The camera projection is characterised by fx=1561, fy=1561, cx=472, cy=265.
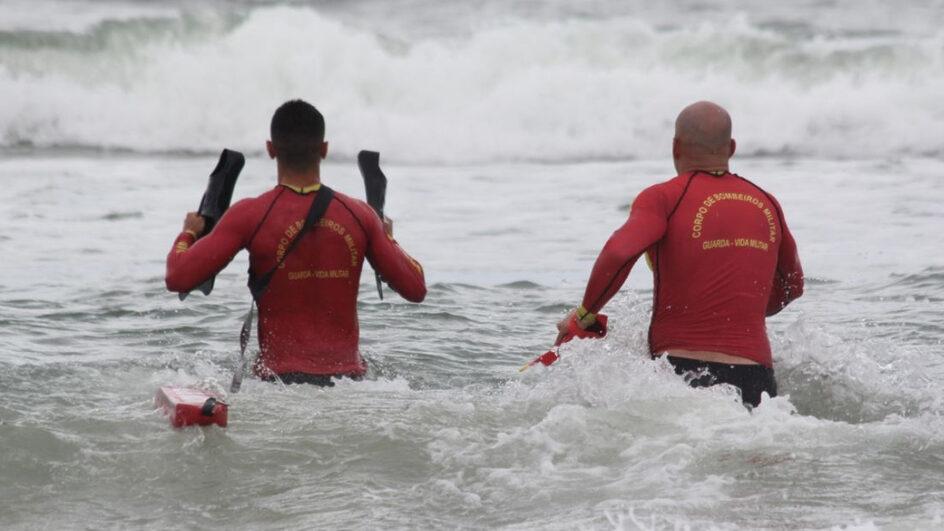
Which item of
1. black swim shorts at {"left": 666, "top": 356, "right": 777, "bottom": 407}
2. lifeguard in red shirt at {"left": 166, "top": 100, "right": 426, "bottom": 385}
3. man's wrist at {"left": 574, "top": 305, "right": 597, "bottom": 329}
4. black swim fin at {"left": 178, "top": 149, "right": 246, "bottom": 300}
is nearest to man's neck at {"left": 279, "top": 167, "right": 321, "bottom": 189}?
lifeguard in red shirt at {"left": 166, "top": 100, "right": 426, "bottom": 385}

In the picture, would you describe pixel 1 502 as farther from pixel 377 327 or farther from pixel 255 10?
pixel 255 10

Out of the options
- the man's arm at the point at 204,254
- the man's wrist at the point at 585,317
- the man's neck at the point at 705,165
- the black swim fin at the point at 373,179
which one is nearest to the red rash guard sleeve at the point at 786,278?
the man's neck at the point at 705,165

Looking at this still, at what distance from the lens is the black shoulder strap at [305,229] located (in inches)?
270

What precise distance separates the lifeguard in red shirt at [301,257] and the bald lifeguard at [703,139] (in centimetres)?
132

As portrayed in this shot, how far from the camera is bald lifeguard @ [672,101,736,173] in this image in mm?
6863

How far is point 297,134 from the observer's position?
6.86m

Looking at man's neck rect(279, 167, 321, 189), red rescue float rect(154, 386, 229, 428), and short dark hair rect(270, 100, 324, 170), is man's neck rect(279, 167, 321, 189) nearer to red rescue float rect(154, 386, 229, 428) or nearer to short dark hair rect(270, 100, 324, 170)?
short dark hair rect(270, 100, 324, 170)

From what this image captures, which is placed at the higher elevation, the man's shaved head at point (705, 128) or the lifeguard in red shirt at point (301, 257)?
the man's shaved head at point (705, 128)

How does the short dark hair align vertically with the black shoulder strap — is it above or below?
above

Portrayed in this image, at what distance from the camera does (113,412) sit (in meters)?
7.16

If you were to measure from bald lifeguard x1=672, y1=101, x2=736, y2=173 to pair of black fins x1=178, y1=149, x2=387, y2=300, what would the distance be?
1344 mm

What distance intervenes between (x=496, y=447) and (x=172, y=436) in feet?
4.54

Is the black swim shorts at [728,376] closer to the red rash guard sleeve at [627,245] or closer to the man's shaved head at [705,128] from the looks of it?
the red rash guard sleeve at [627,245]

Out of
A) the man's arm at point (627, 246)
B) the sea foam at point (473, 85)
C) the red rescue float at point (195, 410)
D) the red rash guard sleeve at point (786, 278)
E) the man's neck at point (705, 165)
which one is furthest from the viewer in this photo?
the sea foam at point (473, 85)
